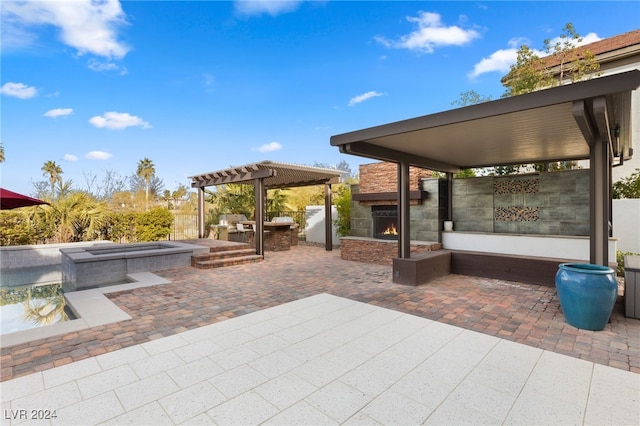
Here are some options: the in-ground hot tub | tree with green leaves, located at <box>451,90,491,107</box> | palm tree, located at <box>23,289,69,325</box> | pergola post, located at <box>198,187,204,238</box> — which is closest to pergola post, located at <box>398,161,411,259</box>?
the in-ground hot tub

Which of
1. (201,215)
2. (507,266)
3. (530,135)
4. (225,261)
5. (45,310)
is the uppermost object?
(530,135)

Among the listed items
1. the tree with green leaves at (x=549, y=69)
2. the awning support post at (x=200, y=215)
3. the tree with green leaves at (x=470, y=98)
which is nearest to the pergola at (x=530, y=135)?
the tree with green leaves at (x=549, y=69)

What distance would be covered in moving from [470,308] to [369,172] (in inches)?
240

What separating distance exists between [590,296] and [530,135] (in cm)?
284

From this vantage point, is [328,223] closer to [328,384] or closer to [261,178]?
[261,178]

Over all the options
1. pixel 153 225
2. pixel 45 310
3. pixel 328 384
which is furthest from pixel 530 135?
pixel 153 225

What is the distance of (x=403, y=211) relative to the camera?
6.88m

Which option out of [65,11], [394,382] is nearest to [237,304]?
[394,382]

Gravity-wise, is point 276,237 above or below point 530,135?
below

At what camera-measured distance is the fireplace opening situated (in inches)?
385

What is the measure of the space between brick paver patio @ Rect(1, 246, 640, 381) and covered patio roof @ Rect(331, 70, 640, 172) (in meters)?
2.63

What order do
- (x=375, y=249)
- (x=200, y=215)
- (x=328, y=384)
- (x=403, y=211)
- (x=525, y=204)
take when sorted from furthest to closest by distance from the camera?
(x=200, y=215)
(x=375, y=249)
(x=525, y=204)
(x=403, y=211)
(x=328, y=384)

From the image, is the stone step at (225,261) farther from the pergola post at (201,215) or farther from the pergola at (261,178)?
the pergola post at (201,215)

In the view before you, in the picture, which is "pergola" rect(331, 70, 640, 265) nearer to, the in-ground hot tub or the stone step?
the stone step
